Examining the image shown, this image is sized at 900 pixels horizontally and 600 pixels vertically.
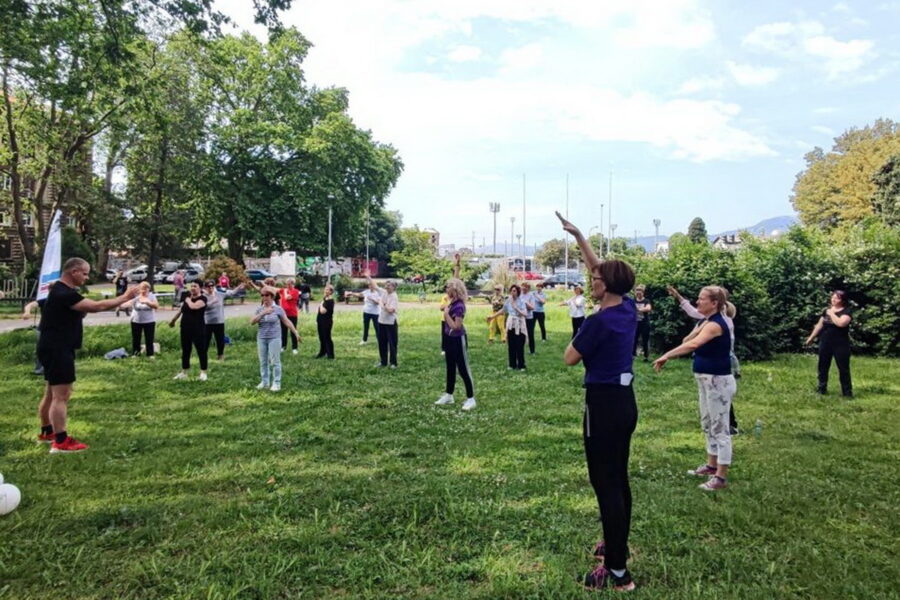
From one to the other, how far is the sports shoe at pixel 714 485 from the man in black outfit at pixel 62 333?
239 inches

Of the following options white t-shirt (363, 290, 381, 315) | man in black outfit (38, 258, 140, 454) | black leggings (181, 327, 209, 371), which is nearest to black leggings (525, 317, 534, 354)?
white t-shirt (363, 290, 381, 315)

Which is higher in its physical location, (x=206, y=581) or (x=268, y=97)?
(x=268, y=97)

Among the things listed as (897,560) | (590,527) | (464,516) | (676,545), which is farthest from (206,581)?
(897,560)

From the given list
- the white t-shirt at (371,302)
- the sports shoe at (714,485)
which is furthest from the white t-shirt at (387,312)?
the sports shoe at (714,485)

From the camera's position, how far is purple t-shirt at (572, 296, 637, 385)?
3584mm

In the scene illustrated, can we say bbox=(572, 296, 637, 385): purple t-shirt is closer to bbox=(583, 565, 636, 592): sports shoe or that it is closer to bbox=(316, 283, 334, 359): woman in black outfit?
bbox=(583, 565, 636, 592): sports shoe

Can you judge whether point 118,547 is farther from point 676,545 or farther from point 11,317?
point 11,317

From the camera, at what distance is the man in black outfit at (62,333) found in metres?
6.10

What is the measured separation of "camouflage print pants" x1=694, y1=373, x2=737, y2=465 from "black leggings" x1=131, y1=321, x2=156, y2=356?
11557 mm

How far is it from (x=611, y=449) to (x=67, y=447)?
5.95 m

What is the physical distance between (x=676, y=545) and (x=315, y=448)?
397 cm

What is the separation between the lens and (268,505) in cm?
492

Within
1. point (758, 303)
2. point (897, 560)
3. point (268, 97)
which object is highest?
point (268, 97)

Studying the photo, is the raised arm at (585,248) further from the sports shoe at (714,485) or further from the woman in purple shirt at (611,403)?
the sports shoe at (714,485)
